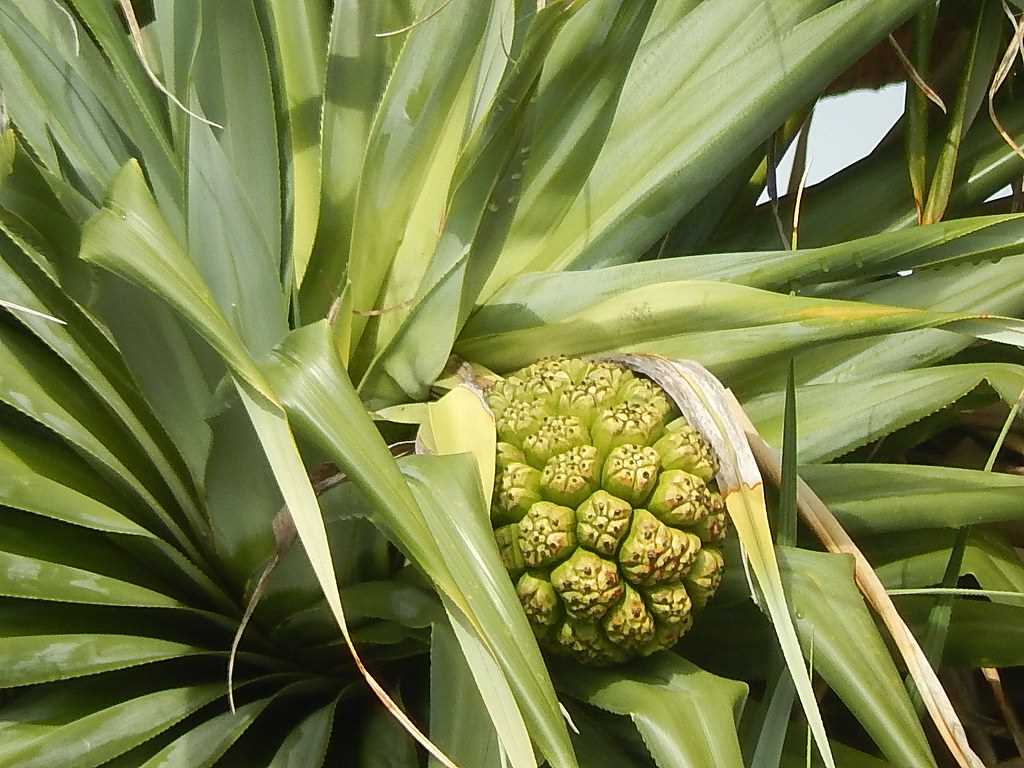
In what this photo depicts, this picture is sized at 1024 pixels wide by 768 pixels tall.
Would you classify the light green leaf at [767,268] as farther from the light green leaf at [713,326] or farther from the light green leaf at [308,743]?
the light green leaf at [308,743]

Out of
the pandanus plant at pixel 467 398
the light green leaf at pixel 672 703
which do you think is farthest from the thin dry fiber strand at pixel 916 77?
the light green leaf at pixel 672 703

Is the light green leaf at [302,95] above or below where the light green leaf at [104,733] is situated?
above

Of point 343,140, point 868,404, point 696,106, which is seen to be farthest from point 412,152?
point 868,404

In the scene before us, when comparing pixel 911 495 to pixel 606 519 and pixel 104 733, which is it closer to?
pixel 606 519

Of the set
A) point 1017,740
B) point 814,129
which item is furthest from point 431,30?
point 1017,740

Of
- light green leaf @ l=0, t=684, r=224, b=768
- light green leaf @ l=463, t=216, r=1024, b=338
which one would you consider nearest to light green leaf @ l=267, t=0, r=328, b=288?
light green leaf @ l=463, t=216, r=1024, b=338

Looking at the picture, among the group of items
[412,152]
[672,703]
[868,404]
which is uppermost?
[412,152]
